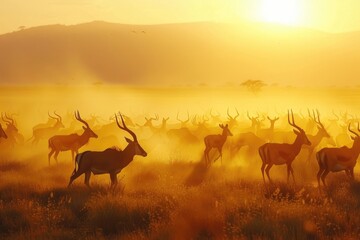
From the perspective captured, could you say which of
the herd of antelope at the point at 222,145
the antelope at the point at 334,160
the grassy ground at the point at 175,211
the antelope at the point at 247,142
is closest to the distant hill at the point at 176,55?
the herd of antelope at the point at 222,145

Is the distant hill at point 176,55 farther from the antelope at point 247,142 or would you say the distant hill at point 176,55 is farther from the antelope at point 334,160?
the antelope at point 334,160

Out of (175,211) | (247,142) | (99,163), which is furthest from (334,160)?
(247,142)

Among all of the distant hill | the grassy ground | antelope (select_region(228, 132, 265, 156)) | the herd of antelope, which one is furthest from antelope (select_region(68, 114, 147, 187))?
the distant hill

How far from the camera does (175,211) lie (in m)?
10.9

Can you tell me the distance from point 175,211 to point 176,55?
438 feet

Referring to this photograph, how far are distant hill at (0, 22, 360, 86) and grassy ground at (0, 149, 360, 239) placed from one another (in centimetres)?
10623

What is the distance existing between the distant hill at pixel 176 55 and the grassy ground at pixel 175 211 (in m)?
106

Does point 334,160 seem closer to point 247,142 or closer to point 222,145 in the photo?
point 222,145

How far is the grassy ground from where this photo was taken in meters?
9.95

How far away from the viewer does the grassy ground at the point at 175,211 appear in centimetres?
995

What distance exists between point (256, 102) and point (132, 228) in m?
53.4

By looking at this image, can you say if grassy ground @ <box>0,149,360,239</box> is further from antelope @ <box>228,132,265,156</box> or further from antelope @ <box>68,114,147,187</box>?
antelope @ <box>228,132,265,156</box>

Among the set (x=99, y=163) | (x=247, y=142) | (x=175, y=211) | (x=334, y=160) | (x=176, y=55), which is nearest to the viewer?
(x=175, y=211)

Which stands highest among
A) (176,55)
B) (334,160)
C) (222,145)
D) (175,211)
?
(176,55)
